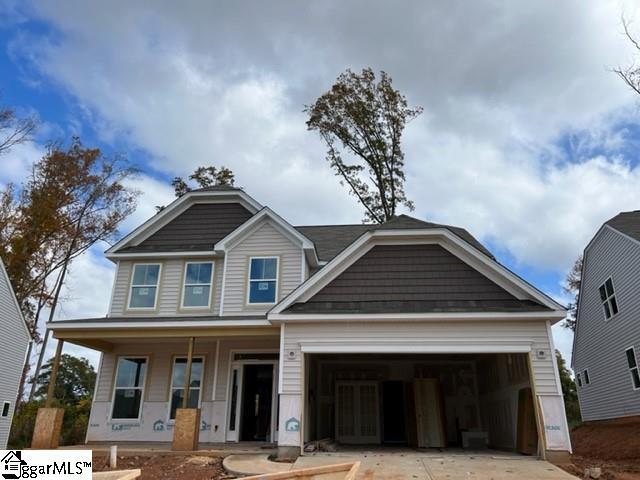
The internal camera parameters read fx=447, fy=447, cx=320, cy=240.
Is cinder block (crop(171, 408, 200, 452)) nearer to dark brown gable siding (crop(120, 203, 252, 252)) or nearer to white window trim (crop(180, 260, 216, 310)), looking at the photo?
white window trim (crop(180, 260, 216, 310))

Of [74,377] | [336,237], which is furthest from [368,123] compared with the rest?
[74,377]

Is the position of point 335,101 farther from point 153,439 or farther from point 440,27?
point 153,439

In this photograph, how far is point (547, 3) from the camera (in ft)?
42.5

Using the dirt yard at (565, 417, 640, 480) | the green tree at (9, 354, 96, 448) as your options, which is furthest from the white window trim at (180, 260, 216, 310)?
the dirt yard at (565, 417, 640, 480)

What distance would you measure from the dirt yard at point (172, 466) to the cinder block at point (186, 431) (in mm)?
346

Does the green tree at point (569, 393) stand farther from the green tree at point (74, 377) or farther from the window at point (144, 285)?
the green tree at point (74, 377)

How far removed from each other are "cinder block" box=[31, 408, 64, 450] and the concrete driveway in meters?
6.33

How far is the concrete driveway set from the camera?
25.5 ft

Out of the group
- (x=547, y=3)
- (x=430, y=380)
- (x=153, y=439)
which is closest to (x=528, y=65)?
(x=547, y=3)

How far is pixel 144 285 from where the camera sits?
552 inches

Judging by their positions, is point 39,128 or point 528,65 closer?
A: point 528,65

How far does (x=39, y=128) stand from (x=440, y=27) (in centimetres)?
1968

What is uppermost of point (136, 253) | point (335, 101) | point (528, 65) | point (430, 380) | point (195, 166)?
point (335, 101)

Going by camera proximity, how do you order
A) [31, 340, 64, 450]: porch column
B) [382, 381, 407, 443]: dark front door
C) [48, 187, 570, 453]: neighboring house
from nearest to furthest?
[48, 187, 570, 453]: neighboring house < [31, 340, 64, 450]: porch column < [382, 381, 407, 443]: dark front door
